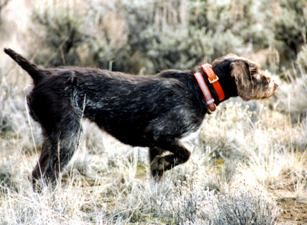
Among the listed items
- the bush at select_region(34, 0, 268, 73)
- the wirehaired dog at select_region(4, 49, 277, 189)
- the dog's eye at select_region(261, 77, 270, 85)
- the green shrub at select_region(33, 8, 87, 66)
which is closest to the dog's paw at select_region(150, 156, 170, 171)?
the wirehaired dog at select_region(4, 49, 277, 189)

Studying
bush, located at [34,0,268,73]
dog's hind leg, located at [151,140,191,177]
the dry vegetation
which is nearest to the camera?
the dry vegetation

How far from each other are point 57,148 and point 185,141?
141cm

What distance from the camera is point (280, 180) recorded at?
736cm

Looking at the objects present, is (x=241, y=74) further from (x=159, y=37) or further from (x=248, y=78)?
(x=159, y=37)

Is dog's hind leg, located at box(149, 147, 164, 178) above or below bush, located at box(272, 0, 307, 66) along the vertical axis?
below

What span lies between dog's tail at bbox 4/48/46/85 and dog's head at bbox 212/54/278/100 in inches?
73.9

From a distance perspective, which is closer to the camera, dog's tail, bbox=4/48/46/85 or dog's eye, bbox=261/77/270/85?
dog's tail, bbox=4/48/46/85

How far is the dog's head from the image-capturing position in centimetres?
708

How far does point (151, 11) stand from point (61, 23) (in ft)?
7.45

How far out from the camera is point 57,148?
661 cm

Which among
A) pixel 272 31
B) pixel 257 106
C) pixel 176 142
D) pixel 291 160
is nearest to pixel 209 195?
pixel 176 142

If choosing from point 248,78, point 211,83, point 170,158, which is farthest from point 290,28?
point 170,158

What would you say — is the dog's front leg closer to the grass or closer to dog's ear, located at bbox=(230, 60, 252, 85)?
the grass

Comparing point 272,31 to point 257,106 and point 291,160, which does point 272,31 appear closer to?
point 257,106
